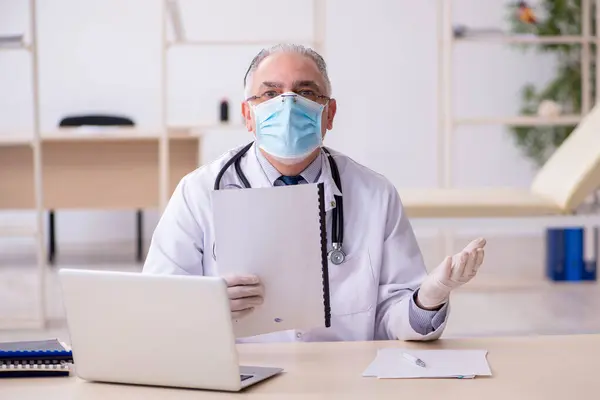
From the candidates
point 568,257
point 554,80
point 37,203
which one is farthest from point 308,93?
point 554,80

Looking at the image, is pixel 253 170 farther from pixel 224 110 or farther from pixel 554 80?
pixel 554 80

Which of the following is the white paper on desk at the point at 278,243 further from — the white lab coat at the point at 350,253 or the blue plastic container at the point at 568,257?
the blue plastic container at the point at 568,257

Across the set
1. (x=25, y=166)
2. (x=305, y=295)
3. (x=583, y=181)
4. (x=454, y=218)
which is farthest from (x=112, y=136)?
(x=305, y=295)

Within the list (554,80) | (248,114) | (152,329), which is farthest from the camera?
(554,80)

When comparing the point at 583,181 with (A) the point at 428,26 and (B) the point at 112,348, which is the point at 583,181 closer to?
(B) the point at 112,348

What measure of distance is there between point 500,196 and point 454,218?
1.23 feet

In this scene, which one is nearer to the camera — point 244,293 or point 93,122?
point 244,293

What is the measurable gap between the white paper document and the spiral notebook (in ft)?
1.56

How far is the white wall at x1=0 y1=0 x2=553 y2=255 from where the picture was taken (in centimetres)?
715

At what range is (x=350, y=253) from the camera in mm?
1914

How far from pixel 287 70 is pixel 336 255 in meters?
0.39

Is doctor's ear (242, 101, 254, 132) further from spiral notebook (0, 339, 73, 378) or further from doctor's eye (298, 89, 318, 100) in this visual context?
spiral notebook (0, 339, 73, 378)

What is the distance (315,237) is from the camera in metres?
1.57

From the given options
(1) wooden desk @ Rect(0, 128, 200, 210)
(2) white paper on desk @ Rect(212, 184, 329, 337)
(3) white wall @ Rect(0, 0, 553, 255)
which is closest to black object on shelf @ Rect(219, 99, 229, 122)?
(1) wooden desk @ Rect(0, 128, 200, 210)
